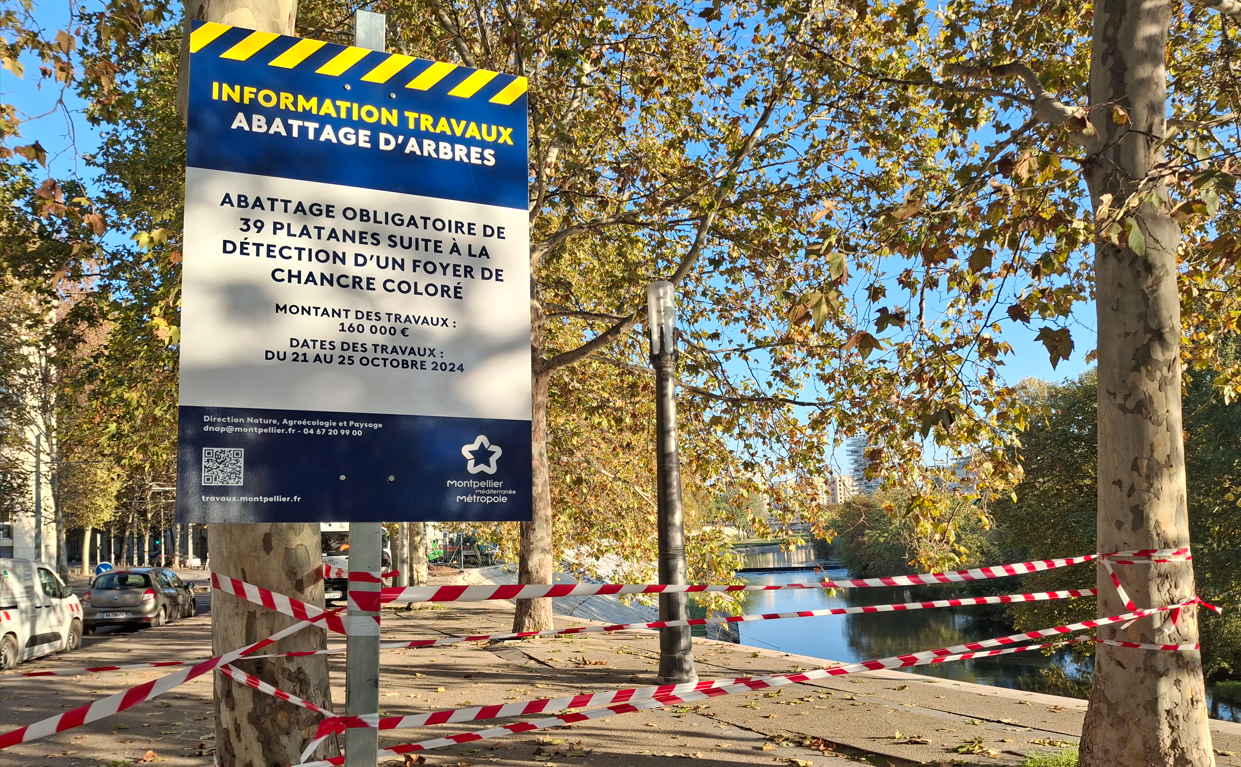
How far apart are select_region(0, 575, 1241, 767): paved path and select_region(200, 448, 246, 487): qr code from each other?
4.27ft

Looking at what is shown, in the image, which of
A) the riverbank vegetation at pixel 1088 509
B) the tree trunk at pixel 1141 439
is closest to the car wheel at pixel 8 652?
the tree trunk at pixel 1141 439

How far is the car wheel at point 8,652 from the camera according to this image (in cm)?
1350

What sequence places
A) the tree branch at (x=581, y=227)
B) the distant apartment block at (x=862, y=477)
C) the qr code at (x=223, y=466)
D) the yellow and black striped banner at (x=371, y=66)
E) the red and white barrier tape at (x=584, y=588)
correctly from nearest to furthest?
1. the qr code at (x=223, y=466)
2. the yellow and black striped banner at (x=371, y=66)
3. the red and white barrier tape at (x=584, y=588)
4. the distant apartment block at (x=862, y=477)
5. the tree branch at (x=581, y=227)

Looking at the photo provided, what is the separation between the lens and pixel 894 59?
11.6 metres

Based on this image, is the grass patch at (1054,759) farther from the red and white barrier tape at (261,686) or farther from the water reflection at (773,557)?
the water reflection at (773,557)

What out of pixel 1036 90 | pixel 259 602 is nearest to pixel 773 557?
pixel 1036 90

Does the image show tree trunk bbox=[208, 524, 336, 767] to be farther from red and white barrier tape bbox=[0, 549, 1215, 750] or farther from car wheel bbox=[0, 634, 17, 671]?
car wheel bbox=[0, 634, 17, 671]

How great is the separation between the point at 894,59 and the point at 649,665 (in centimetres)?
803

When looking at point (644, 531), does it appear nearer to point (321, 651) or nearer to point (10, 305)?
point (321, 651)

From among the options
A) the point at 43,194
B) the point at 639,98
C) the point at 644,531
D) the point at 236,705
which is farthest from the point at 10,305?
the point at 236,705

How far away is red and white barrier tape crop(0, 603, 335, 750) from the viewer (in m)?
3.05

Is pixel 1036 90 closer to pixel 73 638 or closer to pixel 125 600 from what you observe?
pixel 73 638

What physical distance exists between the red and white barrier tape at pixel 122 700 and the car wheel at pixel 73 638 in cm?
1521

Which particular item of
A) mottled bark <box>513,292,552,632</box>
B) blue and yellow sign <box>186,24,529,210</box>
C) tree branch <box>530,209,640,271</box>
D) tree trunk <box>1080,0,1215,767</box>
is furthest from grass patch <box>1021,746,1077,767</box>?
tree branch <box>530,209,640,271</box>
